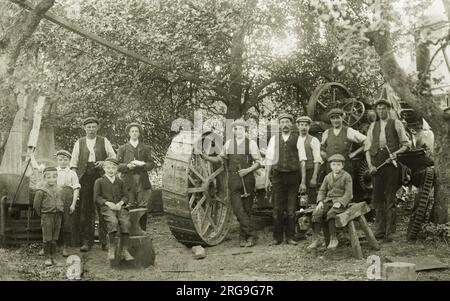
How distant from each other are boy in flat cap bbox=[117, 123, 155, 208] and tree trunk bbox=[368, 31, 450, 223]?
153 inches

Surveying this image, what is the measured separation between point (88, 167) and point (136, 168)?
2.55ft

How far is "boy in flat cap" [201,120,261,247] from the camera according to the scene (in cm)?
917

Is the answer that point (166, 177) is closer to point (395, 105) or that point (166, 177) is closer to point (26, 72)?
point (26, 72)

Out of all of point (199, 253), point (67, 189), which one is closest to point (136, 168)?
point (67, 189)

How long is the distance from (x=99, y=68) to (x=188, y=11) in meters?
2.29

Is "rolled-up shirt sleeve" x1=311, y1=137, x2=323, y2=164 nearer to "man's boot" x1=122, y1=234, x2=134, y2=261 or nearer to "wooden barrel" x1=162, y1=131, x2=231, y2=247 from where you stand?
"wooden barrel" x1=162, y1=131, x2=231, y2=247

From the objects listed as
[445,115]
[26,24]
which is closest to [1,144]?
[26,24]

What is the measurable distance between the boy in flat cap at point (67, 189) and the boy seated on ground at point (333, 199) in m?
3.60

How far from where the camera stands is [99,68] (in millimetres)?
11812

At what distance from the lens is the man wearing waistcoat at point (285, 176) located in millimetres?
8805

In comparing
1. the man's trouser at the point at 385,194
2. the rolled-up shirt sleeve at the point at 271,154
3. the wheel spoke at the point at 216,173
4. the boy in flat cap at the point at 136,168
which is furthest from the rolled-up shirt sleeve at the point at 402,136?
the boy in flat cap at the point at 136,168

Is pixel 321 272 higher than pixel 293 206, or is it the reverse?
pixel 293 206

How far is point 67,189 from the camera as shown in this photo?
8.71 metres

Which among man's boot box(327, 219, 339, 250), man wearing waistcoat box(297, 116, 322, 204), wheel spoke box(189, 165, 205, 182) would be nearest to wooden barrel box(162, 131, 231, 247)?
wheel spoke box(189, 165, 205, 182)
